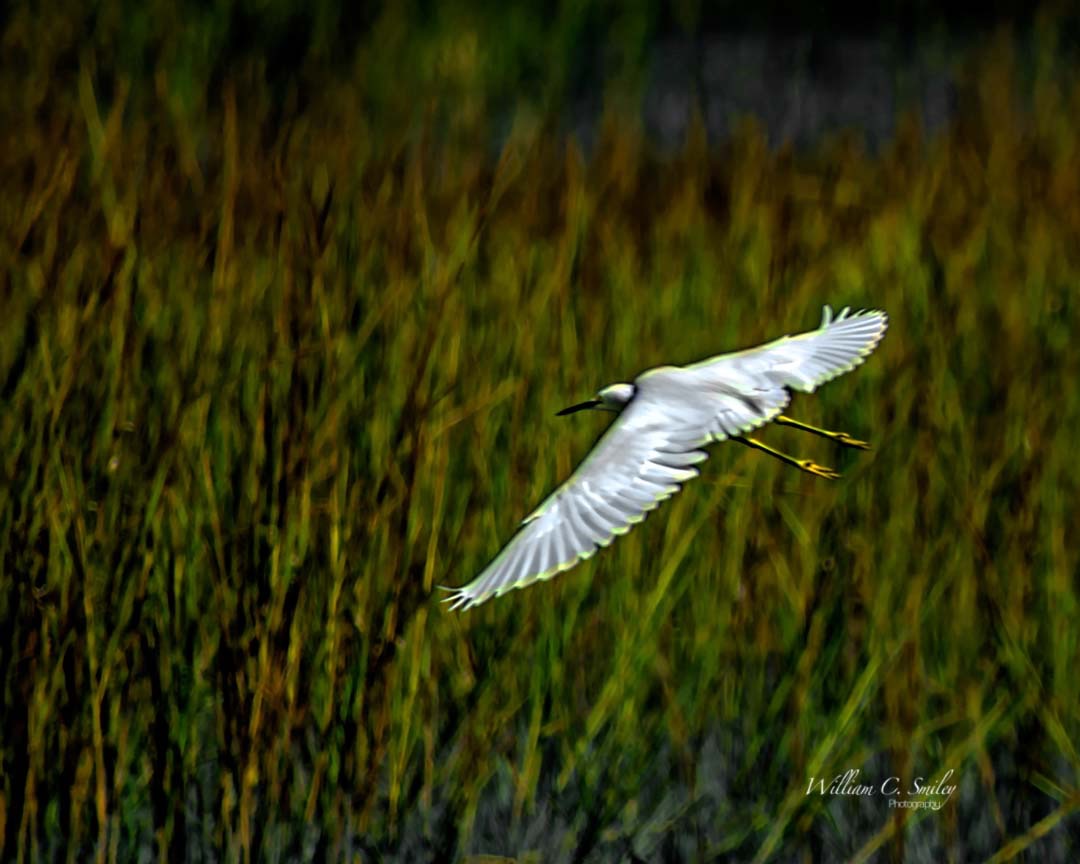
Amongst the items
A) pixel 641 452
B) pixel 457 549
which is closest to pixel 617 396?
pixel 641 452

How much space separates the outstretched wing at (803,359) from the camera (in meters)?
1.21

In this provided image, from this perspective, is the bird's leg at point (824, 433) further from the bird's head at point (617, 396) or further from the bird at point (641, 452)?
the bird's head at point (617, 396)

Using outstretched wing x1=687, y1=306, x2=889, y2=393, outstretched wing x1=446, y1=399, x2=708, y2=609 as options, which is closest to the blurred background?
outstretched wing x1=687, y1=306, x2=889, y2=393

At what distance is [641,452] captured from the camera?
1.07 m

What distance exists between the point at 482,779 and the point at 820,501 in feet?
1.83

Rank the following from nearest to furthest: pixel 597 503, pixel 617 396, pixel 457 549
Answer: pixel 597 503, pixel 617 396, pixel 457 549

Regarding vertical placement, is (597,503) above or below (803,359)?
below

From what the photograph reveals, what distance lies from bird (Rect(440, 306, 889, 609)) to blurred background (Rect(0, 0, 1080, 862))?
44 centimetres

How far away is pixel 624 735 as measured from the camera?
175 centimetres

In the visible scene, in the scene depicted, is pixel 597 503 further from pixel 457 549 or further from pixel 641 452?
pixel 457 549

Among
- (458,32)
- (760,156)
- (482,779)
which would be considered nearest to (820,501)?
(482,779)

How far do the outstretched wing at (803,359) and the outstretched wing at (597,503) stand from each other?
143 mm

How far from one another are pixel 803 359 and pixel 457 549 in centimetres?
68

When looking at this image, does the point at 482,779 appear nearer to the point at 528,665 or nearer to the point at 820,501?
the point at 528,665
